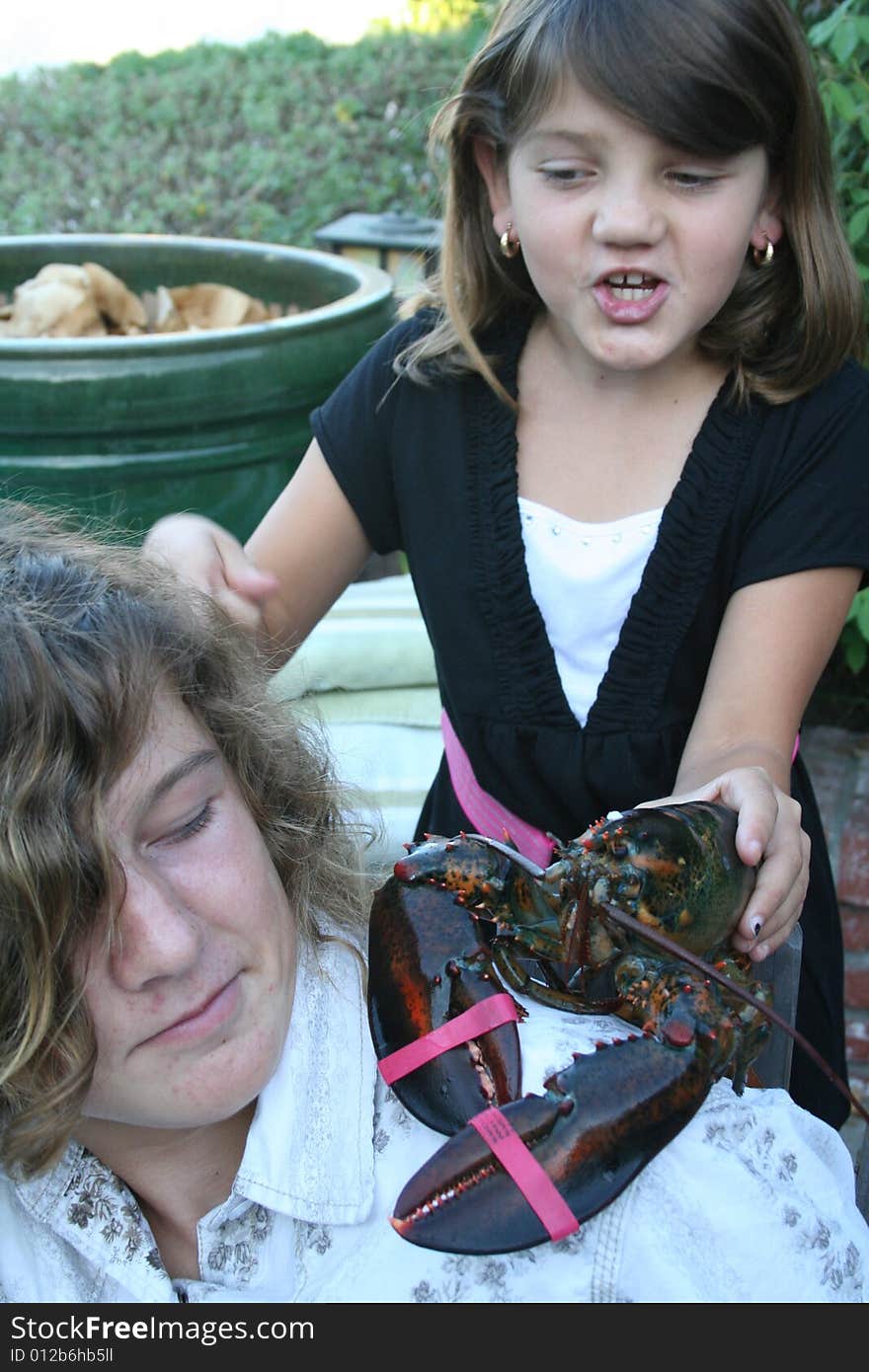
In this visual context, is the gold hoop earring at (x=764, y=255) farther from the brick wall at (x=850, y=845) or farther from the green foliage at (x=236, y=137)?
the green foliage at (x=236, y=137)

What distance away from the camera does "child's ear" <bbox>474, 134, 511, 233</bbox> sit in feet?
5.75

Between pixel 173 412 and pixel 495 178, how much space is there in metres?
1.18

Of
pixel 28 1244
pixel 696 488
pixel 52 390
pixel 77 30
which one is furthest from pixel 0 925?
pixel 77 30

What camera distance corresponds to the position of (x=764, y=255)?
1695mm

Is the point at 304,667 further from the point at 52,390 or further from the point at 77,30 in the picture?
the point at 77,30

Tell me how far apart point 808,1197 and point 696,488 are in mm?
844

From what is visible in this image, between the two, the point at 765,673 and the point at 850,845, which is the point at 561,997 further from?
the point at 850,845

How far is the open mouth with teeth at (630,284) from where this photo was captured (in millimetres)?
1569

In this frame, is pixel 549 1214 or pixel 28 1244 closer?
pixel 549 1214

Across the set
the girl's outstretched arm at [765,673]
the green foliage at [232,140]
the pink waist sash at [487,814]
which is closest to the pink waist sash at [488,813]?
the pink waist sash at [487,814]

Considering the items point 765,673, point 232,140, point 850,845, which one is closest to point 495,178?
point 765,673

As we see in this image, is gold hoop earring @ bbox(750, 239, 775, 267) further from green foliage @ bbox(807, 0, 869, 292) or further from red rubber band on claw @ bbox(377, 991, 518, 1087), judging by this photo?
red rubber band on claw @ bbox(377, 991, 518, 1087)

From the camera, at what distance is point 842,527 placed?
1646 millimetres

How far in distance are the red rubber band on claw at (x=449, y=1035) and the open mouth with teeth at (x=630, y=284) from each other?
81 cm
